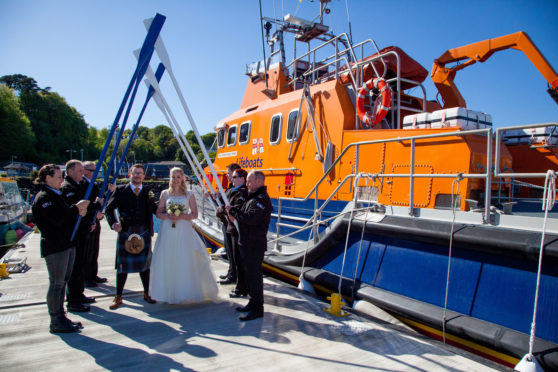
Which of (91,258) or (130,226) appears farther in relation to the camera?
(91,258)

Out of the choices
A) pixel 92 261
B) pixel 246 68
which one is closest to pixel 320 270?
pixel 92 261

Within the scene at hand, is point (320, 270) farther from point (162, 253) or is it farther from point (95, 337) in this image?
point (95, 337)

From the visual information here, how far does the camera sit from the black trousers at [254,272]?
3359mm

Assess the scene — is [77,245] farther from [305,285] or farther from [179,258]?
[305,285]

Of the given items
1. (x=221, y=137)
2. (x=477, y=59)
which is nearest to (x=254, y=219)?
(x=477, y=59)

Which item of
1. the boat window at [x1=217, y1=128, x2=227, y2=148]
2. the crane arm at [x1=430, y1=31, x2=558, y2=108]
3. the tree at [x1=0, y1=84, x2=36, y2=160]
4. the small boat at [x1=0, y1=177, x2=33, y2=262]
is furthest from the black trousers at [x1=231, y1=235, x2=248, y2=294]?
the tree at [x1=0, y1=84, x2=36, y2=160]

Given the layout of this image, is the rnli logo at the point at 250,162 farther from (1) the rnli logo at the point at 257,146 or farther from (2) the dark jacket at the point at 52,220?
(2) the dark jacket at the point at 52,220

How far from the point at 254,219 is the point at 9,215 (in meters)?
11.4

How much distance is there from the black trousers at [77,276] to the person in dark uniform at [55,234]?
2.02 ft

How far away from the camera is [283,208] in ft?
20.6

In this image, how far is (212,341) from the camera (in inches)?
115

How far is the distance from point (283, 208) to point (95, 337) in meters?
3.79

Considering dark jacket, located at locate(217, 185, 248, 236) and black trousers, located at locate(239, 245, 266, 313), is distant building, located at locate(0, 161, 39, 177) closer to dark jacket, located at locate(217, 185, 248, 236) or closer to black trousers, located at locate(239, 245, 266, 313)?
dark jacket, located at locate(217, 185, 248, 236)

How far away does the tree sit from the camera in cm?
4266
